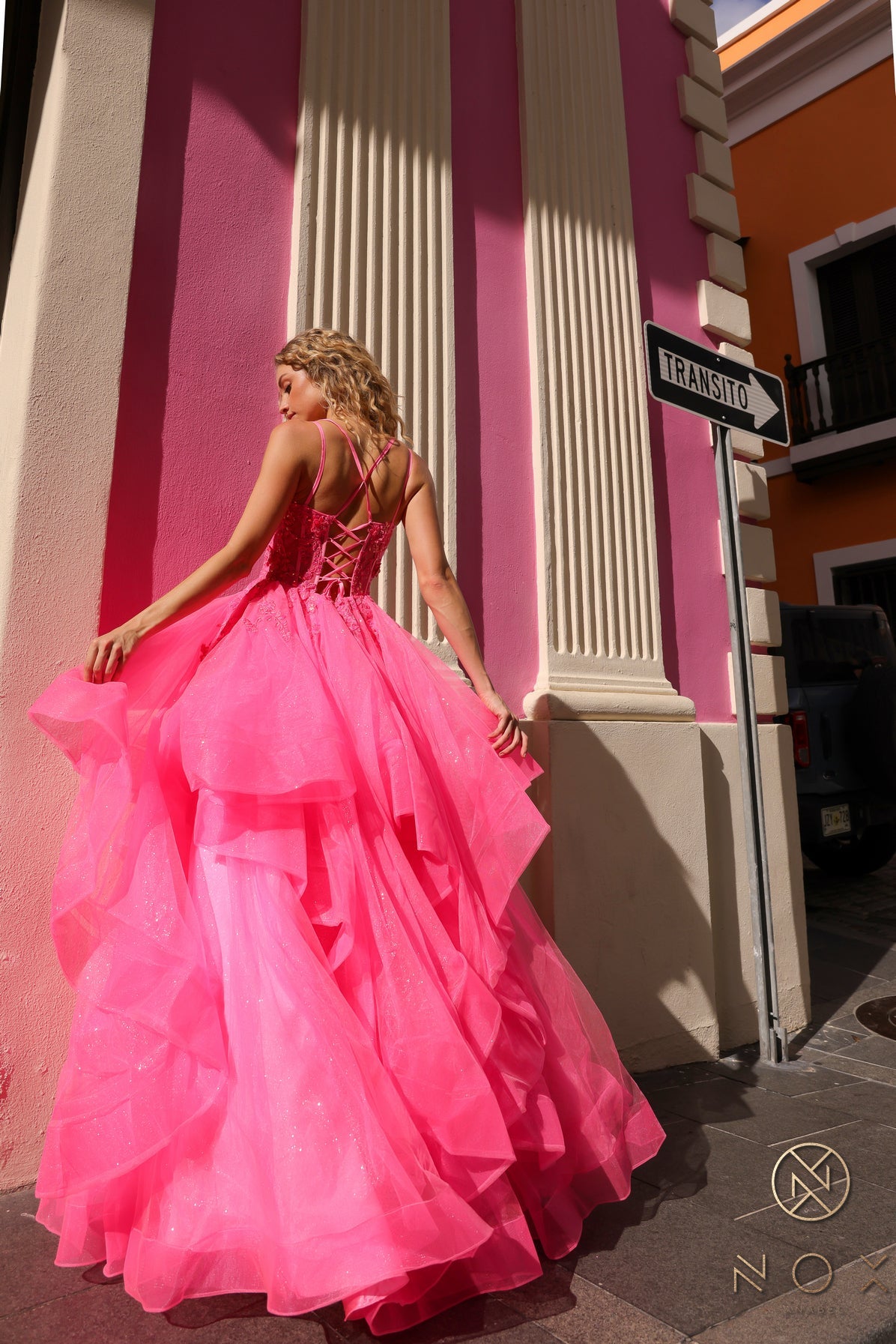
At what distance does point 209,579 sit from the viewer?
235 cm

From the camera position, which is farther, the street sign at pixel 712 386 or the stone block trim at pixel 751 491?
the stone block trim at pixel 751 491

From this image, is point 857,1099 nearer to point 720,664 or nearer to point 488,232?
point 720,664

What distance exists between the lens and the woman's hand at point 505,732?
2535mm

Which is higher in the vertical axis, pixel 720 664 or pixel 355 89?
pixel 355 89

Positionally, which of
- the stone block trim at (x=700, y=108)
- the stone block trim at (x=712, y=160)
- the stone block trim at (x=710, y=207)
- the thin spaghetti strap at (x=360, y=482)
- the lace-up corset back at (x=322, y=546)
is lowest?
the lace-up corset back at (x=322, y=546)

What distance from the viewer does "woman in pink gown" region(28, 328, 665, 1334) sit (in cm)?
172

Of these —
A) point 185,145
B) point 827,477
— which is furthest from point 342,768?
point 827,477

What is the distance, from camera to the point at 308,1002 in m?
1.82

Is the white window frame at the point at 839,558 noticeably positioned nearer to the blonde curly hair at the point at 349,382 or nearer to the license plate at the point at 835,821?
the license plate at the point at 835,821

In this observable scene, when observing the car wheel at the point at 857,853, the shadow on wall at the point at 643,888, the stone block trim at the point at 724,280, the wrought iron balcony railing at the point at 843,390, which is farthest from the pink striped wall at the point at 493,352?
the wrought iron balcony railing at the point at 843,390

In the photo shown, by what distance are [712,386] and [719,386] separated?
5 cm

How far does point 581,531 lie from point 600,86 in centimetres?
230

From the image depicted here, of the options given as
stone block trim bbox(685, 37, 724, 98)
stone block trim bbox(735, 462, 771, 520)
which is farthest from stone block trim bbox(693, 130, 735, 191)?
stone block trim bbox(735, 462, 771, 520)

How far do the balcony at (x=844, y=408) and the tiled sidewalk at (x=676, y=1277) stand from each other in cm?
1059
